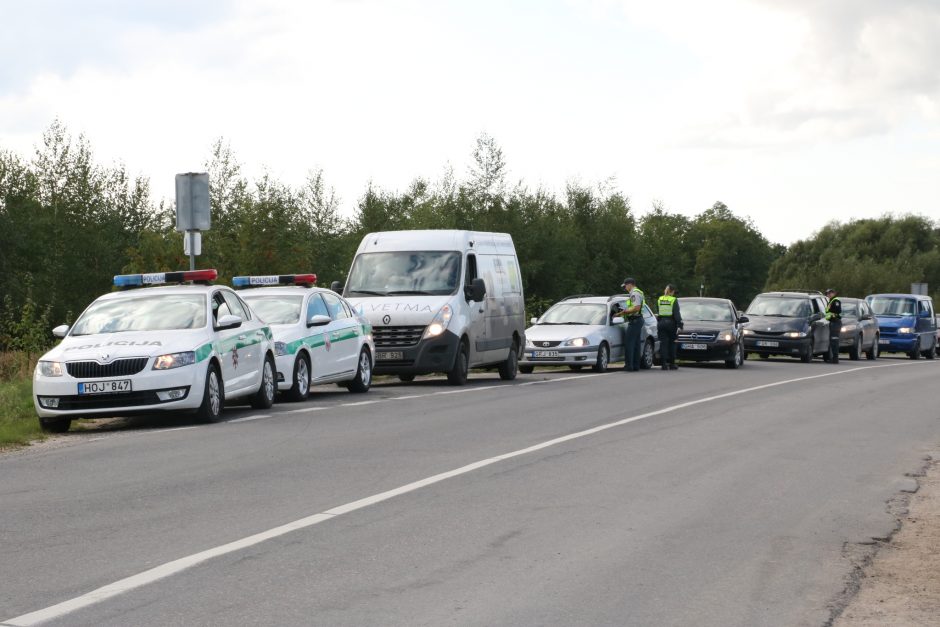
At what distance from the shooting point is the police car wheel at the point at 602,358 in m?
28.8

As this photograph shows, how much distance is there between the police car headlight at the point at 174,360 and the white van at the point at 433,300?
7493 mm

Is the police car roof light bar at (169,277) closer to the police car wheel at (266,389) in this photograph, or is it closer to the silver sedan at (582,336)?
the police car wheel at (266,389)

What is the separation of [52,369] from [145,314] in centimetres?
161

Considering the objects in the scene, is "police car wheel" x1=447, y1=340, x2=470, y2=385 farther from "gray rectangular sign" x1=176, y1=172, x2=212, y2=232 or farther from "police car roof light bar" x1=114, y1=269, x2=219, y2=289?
"police car roof light bar" x1=114, y1=269, x2=219, y2=289

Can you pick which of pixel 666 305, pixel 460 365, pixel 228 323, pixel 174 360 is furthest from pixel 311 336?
pixel 666 305

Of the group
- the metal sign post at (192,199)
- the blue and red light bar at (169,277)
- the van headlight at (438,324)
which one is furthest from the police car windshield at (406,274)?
the blue and red light bar at (169,277)

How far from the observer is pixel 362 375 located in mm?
21234

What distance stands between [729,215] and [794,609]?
14619 cm

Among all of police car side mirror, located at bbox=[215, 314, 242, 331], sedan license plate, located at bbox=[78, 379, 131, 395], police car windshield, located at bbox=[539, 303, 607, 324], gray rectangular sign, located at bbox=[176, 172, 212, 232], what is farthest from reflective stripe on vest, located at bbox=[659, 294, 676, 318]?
sedan license plate, located at bbox=[78, 379, 131, 395]

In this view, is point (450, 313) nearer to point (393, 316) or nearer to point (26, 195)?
point (393, 316)

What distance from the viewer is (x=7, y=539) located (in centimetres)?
787

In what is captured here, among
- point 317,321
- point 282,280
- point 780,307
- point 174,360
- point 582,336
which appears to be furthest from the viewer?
point 780,307

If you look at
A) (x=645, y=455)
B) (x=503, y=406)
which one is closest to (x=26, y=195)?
(x=503, y=406)

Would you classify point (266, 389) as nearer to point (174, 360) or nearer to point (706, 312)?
point (174, 360)
